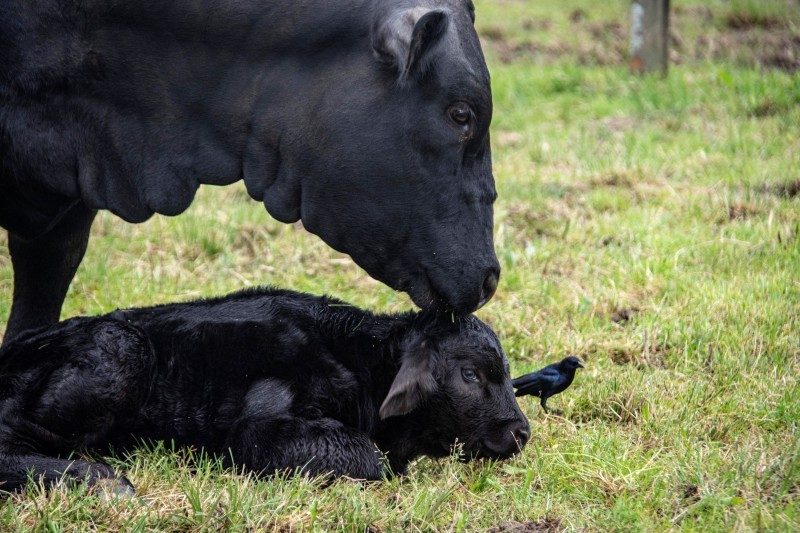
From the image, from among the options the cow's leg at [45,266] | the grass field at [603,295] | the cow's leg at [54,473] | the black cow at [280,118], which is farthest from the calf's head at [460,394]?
the cow's leg at [45,266]

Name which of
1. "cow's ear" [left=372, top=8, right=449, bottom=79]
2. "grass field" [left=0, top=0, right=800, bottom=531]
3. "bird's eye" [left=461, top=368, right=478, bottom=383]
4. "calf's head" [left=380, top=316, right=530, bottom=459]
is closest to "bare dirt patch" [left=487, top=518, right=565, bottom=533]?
"grass field" [left=0, top=0, right=800, bottom=531]

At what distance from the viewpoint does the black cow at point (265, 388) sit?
4145 millimetres

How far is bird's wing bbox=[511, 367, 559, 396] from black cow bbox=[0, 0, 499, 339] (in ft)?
1.90

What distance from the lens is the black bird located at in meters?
4.58

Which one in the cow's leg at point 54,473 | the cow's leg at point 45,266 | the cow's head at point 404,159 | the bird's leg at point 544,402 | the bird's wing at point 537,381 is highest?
the cow's head at point 404,159

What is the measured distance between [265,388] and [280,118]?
102 cm

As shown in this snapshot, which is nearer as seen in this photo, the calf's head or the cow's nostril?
the cow's nostril

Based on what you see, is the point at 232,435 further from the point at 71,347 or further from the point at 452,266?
the point at 452,266

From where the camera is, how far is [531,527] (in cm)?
364

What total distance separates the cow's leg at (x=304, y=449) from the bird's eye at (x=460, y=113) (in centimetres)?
122

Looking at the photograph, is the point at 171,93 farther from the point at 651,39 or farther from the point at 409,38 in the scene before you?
the point at 651,39

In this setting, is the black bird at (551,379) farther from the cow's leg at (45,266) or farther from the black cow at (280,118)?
the cow's leg at (45,266)

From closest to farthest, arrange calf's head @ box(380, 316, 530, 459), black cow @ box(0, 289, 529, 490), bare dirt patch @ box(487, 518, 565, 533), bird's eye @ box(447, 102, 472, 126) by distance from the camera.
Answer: bare dirt patch @ box(487, 518, 565, 533) → bird's eye @ box(447, 102, 472, 126) → black cow @ box(0, 289, 529, 490) → calf's head @ box(380, 316, 530, 459)

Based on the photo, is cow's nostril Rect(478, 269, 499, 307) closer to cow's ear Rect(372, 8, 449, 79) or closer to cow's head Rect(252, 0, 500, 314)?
cow's head Rect(252, 0, 500, 314)
